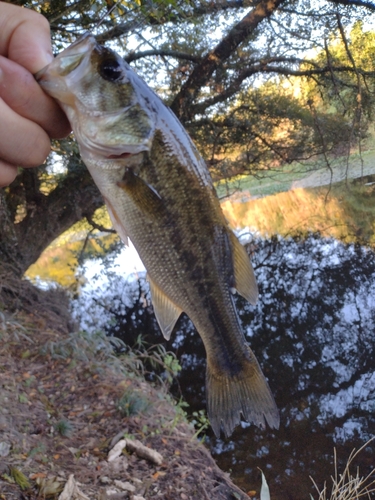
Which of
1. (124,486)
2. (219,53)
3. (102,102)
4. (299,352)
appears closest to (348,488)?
(124,486)

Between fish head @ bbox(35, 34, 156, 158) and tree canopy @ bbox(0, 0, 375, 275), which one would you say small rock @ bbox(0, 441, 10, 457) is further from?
tree canopy @ bbox(0, 0, 375, 275)

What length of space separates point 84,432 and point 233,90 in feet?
19.6

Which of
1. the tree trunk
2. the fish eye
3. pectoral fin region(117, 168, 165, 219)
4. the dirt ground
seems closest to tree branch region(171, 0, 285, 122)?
the tree trunk

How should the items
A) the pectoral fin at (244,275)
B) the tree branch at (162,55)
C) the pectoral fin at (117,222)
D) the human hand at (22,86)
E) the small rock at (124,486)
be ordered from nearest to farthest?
the human hand at (22,86) → the pectoral fin at (117,222) → the pectoral fin at (244,275) → the small rock at (124,486) → the tree branch at (162,55)

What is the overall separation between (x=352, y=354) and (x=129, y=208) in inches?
257

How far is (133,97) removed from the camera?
149 cm

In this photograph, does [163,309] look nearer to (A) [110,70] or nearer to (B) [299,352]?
(A) [110,70]

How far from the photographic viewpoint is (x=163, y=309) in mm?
1713

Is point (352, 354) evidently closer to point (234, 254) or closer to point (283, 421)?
point (283, 421)

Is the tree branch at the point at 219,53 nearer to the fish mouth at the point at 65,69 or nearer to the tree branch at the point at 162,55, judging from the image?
the tree branch at the point at 162,55

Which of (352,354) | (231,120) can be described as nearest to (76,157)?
(231,120)

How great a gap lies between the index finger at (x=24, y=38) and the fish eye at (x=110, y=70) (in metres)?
0.20

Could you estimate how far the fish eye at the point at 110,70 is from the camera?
1.45 metres

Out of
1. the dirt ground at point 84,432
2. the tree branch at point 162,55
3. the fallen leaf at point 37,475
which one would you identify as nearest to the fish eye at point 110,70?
the dirt ground at point 84,432
